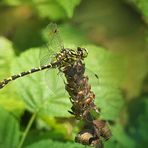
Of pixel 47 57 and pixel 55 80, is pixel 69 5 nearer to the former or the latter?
pixel 47 57

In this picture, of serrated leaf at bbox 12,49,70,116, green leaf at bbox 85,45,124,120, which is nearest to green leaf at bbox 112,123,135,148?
green leaf at bbox 85,45,124,120

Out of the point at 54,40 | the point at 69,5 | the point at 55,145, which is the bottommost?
the point at 55,145

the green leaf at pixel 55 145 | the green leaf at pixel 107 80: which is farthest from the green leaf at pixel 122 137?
the green leaf at pixel 55 145

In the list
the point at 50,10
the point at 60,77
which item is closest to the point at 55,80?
the point at 60,77

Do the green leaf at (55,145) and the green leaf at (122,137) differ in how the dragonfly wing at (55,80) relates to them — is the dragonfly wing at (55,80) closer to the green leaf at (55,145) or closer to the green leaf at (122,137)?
the green leaf at (55,145)

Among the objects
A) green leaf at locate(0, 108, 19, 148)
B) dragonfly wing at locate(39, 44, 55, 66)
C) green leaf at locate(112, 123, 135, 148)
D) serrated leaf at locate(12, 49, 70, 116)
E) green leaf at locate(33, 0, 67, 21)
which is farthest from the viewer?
green leaf at locate(33, 0, 67, 21)

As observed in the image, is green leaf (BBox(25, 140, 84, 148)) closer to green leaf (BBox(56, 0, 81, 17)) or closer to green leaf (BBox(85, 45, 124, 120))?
green leaf (BBox(85, 45, 124, 120))
